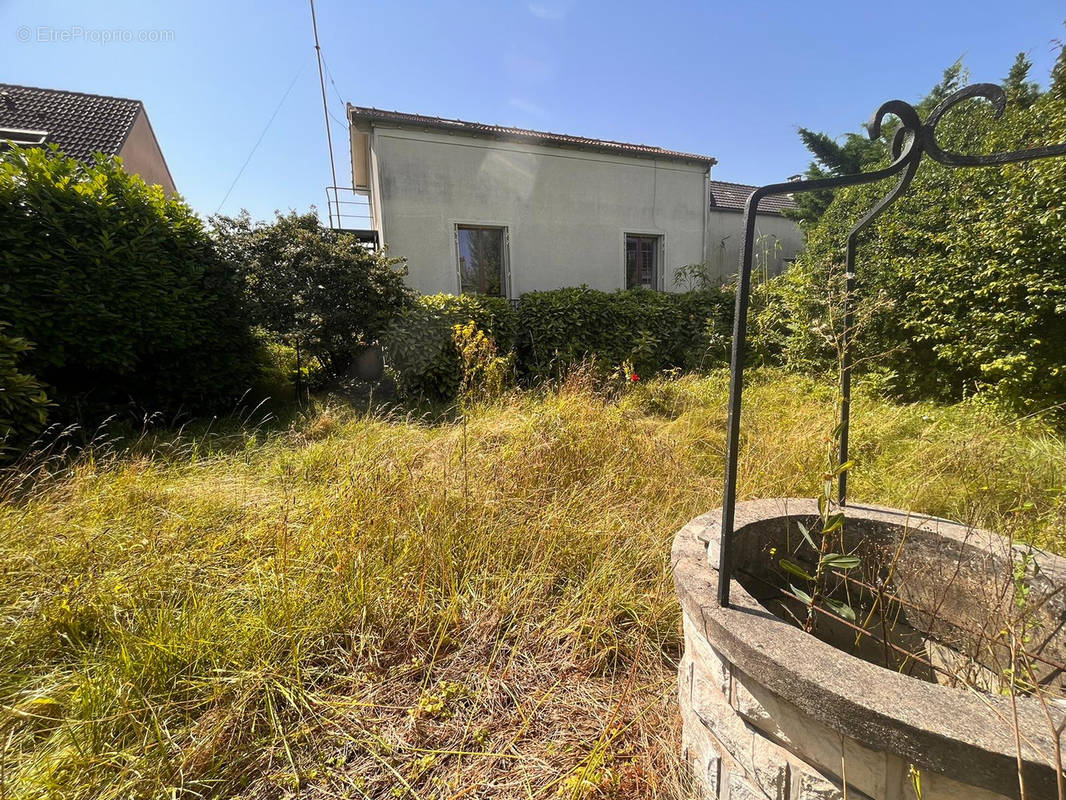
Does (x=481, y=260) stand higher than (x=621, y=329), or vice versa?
(x=481, y=260)

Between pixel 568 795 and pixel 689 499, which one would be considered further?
pixel 689 499

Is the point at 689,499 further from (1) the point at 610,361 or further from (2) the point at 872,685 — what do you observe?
(1) the point at 610,361

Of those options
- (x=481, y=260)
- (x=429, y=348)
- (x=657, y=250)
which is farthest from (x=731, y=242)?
(x=429, y=348)

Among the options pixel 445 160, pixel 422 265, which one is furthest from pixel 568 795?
pixel 445 160

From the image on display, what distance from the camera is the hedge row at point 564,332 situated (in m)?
5.98

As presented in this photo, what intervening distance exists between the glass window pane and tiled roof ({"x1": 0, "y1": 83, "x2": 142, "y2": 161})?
7.19 metres

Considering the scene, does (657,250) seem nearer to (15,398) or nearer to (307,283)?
(307,283)

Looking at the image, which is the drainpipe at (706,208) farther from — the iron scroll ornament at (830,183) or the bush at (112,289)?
the iron scroll ornament at (830,183)

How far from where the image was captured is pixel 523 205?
8.78m

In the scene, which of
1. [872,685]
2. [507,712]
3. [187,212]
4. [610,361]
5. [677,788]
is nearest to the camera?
[872,685]

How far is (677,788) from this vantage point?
1332mm

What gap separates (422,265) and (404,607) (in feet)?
→ 23.5

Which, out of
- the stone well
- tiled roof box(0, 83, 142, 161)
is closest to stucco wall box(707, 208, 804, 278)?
the stone well

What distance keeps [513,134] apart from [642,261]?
3.97 metres
